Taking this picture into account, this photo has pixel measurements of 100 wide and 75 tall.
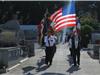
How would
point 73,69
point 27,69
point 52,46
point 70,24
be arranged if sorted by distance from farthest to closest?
point 52,46
point 70,24
point 73,69
point 27,69

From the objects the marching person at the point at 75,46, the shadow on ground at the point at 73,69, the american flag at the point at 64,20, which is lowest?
the shadow on ground at the point at 73,69

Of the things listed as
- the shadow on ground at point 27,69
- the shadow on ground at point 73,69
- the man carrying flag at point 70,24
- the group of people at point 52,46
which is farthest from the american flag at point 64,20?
the shadow on ground at point 27,69

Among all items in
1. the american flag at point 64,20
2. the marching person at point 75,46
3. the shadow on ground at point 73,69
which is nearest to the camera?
the shadow on ground at point 73,69

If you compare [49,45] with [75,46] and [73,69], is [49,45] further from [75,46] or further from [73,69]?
[73,69]

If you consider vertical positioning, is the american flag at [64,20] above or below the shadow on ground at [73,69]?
above

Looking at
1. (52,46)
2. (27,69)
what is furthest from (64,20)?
(27,69)

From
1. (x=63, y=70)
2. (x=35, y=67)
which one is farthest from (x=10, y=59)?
(x=63, y=70)

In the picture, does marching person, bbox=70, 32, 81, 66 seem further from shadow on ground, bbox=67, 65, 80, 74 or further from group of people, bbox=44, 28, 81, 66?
shadow on ground, bbox=67, 65, 80, 74

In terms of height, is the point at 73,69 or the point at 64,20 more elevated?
the point at 64,20

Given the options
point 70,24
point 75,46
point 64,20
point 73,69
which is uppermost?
point 64,20

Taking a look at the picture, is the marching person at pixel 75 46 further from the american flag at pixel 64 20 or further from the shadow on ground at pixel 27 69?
the shadow on ground at pixel 27 69

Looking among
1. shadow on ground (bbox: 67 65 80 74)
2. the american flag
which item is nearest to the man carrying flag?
the american flag

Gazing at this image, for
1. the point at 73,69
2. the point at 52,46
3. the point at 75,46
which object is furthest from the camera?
the point at 75,46

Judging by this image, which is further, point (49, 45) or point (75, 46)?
point (75, 46)
